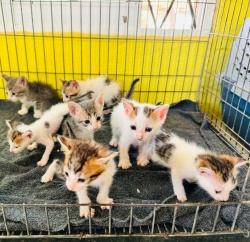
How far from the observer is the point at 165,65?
2621mm

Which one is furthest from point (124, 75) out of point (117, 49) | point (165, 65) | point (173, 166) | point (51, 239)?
point (51, 239)

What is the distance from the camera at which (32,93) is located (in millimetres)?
2324

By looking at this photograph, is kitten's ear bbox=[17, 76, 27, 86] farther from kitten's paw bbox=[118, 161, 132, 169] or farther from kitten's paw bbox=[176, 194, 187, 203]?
kitten's paw bbox=[176, 194, 187, 203]

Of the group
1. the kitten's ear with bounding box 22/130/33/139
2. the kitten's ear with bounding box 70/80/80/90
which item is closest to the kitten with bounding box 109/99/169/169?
the kitten's ear with bounding box 22/130/33/139

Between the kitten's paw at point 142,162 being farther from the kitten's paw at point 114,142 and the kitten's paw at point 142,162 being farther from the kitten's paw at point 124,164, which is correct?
the kitten's paw at point 114,142

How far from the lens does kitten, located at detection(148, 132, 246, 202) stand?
3.72ft

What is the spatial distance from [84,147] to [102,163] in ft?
0.39

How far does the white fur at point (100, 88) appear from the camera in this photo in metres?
2.32

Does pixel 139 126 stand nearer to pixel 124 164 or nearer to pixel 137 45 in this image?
pixel 124 164

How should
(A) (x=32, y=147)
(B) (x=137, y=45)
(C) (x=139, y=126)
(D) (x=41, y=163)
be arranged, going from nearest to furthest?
(C) (x=139, y=126) → (D) (x=41, y=163) → (A) (x=32, y=147) → (B) (x=137, y=45)

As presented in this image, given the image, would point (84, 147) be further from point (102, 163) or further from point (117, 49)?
point (117, 49)

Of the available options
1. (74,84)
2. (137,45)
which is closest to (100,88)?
(74,84)

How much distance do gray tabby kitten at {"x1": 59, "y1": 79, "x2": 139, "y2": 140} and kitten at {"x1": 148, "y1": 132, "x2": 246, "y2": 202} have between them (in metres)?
0.43

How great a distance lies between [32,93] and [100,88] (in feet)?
2.11
